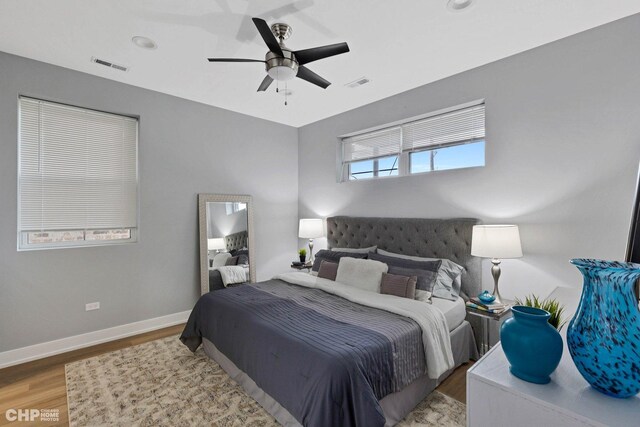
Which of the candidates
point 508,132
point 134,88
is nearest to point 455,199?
point 508,132

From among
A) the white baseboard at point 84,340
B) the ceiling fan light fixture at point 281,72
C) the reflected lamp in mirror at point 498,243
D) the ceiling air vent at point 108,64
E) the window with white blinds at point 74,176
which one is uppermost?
the ceiling air vent at point 108,64

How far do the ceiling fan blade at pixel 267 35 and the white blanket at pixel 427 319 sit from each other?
2.14 m

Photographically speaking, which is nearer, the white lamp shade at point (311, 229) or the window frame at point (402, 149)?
the window frame at point (402, 149)

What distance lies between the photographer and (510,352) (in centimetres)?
108

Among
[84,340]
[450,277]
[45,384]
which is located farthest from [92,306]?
[450,277]

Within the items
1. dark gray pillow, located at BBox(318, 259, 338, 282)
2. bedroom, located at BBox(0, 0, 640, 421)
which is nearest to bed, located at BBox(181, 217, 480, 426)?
dark gray pillow, located at BBox(318, 259, 338, 282)

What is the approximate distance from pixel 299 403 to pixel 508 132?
299 cm

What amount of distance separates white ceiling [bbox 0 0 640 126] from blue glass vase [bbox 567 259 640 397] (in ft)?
6.86

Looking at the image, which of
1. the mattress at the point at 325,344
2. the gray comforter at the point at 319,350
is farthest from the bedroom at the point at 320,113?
the gray comforter at the point at 319,350

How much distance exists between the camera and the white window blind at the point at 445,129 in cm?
318

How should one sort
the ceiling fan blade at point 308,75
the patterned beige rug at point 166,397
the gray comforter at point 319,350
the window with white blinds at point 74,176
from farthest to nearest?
the window with white blinds at point 74,176, the ceiling fan blade at point 308,75, the patterned beige rug at point 166,397, the gray comforter at point 319,350

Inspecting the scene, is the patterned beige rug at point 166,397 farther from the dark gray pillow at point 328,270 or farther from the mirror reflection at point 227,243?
the dark gray pillow at point 328,270

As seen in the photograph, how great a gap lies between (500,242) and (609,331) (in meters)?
1.78

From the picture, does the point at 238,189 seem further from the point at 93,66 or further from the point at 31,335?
the point at 31,335
